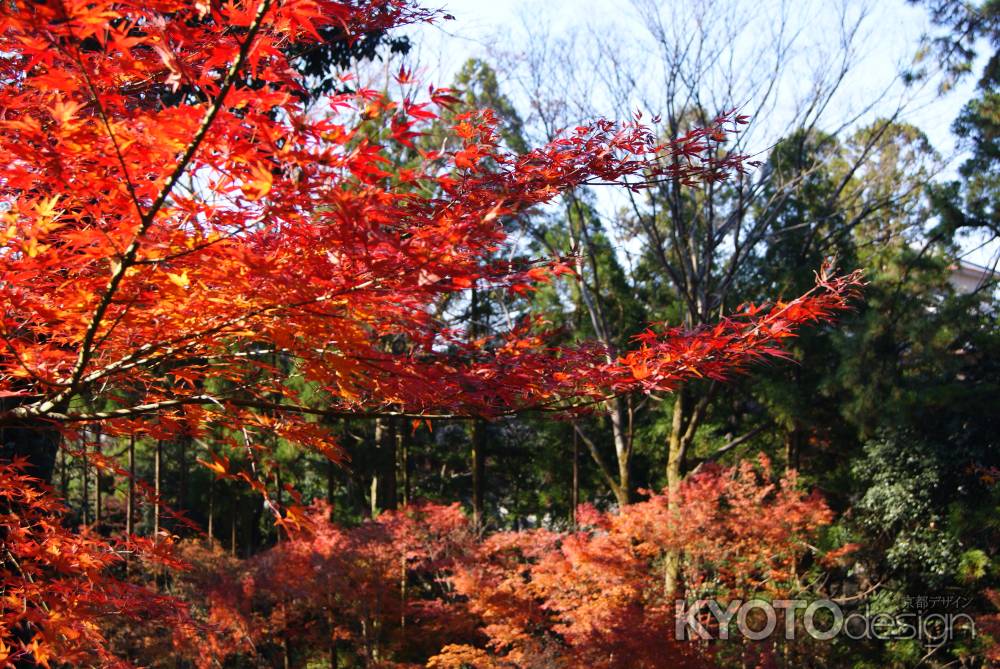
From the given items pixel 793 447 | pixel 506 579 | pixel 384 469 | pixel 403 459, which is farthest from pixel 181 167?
pixel 403 459

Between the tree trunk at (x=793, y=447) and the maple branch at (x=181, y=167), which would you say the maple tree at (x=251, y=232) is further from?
the tree trunk at (x=793, y=447)

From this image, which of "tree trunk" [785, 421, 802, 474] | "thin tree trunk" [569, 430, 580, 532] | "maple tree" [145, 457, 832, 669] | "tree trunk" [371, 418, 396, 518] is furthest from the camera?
"thin tree trunk" [569, 430, 580, 532]

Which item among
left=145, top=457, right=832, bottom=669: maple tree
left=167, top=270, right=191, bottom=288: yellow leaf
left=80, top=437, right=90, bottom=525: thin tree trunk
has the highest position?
left=167, top=270, right=191, bottom=288: yellow leaf

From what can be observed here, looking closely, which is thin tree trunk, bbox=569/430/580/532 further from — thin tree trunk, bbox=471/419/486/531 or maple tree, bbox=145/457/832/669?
maple tree, bbox=145/457/832/669

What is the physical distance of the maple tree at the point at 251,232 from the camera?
5.63 ft

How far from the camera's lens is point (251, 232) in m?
2.17

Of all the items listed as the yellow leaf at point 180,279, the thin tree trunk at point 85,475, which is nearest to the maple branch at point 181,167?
the yellow leaf at point 180,279

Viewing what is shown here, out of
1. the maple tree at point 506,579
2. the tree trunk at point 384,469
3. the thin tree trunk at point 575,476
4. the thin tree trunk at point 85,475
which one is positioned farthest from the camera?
the thin tree trunk at point 575,476

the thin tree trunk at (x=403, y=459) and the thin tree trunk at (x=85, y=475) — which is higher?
the thin tree trunk at (x=403, y=459)

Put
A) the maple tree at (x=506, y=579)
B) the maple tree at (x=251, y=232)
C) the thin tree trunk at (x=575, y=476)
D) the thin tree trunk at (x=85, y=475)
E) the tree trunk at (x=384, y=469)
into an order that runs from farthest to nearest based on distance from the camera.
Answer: the thin tree trunk at (x=575, y=476), the tree trunk at (x=384, y=469), the maple tree at (x=506, y=579), the thin tree trunk at (x=85, y=475), the maple tree at (x=251, y=232)

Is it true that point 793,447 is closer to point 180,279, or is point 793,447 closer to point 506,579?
point 506,579

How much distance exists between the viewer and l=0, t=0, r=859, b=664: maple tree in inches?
67.5

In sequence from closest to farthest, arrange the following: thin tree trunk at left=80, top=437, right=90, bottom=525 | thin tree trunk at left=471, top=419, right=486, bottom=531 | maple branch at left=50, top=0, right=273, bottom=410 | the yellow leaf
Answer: maple branch at left=50, top=0, right=273, bottom=410 < the yellow leaf < thin tree trunk at left=80, top=437, right=90, bottom=525 < thin tree trunk at left=471, top=419, right=486, bottom=531

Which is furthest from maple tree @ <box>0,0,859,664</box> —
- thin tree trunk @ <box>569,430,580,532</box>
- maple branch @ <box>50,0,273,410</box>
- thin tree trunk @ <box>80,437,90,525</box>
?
thin tree trunk @ <box>569,430,580,532</box>
